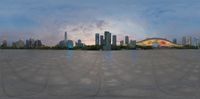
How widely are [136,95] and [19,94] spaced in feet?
10.5

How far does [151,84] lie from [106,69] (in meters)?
3.76

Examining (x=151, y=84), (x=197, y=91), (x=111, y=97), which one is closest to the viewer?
(x=111, y=97)

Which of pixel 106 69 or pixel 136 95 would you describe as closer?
pixel 136 95

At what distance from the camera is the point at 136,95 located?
11.8m

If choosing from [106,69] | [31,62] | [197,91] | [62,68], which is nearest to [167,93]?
[197,91]

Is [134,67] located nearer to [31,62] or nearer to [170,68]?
[170,68]

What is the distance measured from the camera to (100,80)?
48.4ft

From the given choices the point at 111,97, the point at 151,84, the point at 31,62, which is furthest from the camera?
the point at 31,62

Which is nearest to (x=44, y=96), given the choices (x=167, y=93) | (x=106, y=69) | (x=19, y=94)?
(x=19, y=94)

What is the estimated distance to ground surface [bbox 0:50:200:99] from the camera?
1216 cm

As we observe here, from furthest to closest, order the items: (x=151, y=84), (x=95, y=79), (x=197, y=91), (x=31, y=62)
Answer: (x=31, y=62) → (x=95, y=79) → (x=151, y=84) → (x=197, y=91)

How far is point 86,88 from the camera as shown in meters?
13.2

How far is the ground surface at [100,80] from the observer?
12.2 m

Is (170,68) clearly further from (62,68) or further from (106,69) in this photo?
(62,68)
